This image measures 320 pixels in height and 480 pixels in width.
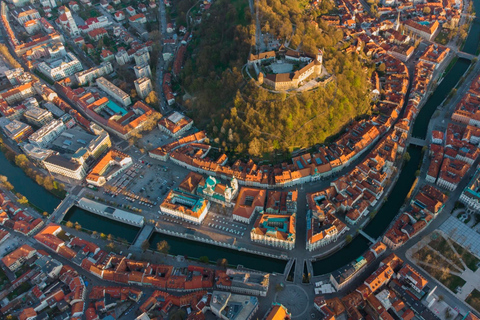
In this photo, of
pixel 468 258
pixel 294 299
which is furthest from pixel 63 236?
pixel 468 258

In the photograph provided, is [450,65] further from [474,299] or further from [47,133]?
[47,133]

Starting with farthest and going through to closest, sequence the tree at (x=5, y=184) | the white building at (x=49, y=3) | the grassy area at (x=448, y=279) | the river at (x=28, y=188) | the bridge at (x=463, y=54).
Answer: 1. the white building at (x=49, y=3)
2. the bridge at (x=463, y=54)
3. the tree at (x=5, y=184)
4. the river at (x=28, y=188)
5. the grassy area at (x=448, y=279)

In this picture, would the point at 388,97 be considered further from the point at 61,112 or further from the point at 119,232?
the point at 61,112

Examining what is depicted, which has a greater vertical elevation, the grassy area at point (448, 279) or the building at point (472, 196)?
the building at point (472, 196)

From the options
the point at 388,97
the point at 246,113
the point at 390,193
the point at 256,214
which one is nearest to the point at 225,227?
the point at 256,214

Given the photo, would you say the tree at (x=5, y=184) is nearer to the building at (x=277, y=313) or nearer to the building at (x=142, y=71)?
the building at (x=142, y=71)

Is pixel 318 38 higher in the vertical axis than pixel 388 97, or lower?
higher

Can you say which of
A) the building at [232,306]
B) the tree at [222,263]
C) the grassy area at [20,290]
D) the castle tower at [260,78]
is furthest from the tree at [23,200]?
the castle tower at [260,78]
